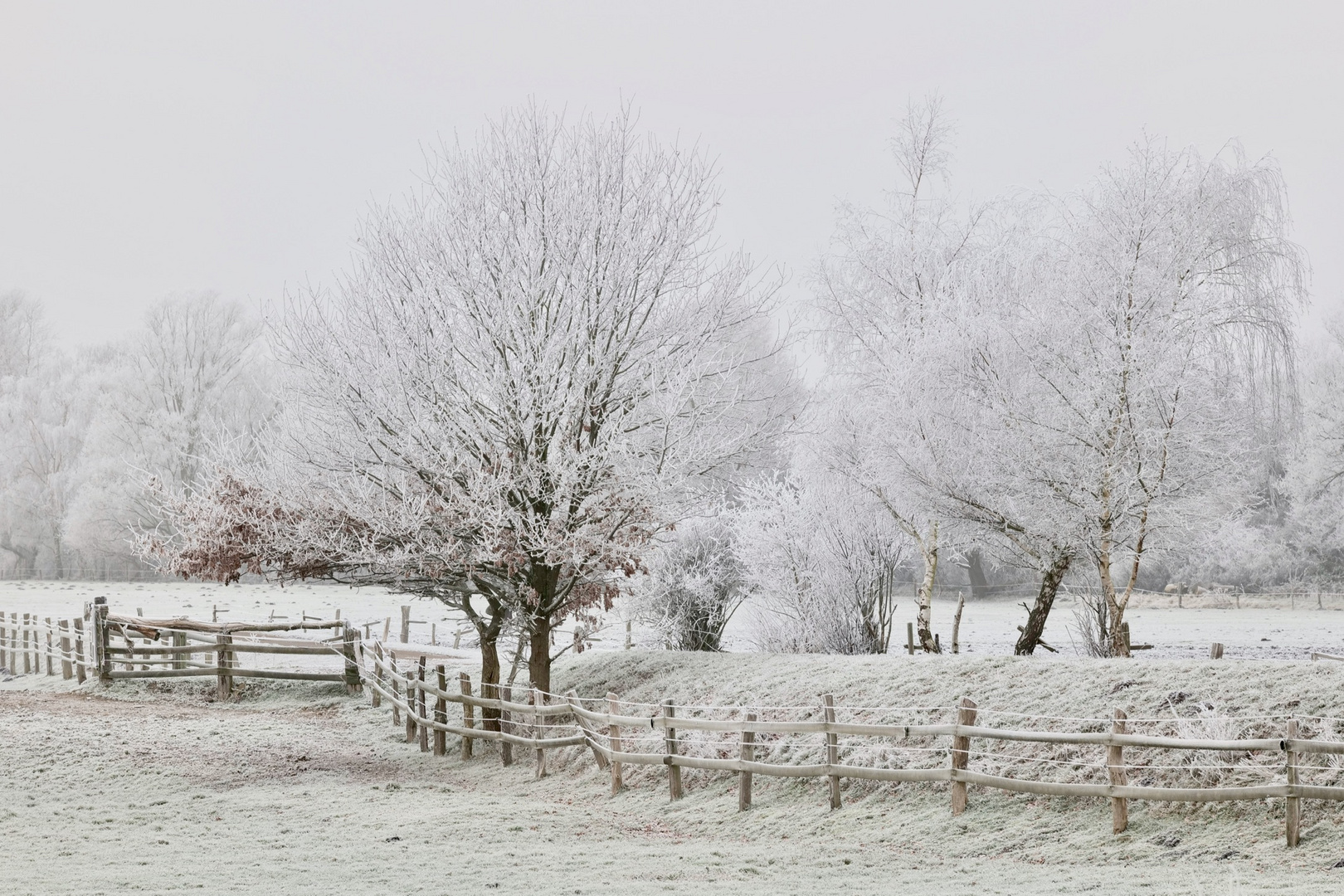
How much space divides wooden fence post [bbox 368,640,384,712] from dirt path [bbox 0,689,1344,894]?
3.31 m

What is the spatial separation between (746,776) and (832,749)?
0.94 m

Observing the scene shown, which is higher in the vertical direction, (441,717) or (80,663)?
(80,663)

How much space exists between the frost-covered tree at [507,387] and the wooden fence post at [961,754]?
499 cm

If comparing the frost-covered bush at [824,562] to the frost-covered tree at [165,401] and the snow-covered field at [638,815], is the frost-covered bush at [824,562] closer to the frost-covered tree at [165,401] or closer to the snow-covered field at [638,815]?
the snow-covered field at [638,815]

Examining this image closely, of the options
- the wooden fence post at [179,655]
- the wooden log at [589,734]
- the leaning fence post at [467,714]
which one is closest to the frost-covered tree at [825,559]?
the leaning fence post at [467,714]

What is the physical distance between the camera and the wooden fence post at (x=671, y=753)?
40.1 ft

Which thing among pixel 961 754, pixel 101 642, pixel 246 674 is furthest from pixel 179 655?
pixel 961 754

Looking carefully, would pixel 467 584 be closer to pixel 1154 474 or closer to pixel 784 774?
pixel 784 774

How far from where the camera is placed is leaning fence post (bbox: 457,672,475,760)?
1578 centimetres

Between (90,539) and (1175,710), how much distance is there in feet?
136

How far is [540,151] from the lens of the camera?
51.1ft

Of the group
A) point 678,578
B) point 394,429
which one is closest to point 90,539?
point 678,578

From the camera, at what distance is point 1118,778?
9312 millimetres

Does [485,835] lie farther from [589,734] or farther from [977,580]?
[977,580]
